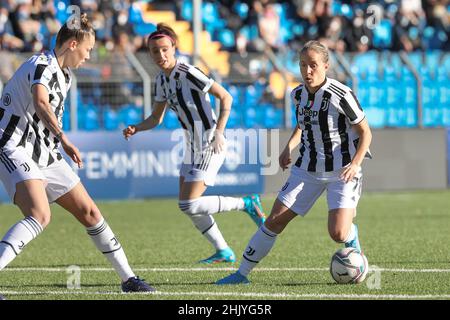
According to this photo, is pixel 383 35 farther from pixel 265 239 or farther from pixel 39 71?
pixel 39 71

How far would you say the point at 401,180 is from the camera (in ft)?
69.4

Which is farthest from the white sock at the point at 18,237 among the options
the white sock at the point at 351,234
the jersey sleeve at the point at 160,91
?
the jersey sleeve at the point at 160,91

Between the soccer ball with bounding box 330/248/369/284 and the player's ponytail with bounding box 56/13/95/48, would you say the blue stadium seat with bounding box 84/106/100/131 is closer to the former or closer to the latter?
the soccer ball with bounding box 330/248/369/284

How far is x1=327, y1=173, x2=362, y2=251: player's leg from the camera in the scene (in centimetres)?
826

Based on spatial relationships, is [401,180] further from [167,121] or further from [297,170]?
[297,170]

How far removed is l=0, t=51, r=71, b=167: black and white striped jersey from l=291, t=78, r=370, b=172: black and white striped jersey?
202cm

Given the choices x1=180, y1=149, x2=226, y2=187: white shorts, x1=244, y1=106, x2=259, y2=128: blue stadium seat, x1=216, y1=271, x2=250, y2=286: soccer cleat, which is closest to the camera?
x1=216, y1=271, x2=250, y2=286: soccer cleat

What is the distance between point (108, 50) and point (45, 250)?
8690 mm

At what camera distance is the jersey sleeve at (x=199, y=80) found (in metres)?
10.2

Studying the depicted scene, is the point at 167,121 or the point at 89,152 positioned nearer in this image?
the point at 89,152

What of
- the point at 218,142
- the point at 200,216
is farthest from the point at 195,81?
the point at 200,216

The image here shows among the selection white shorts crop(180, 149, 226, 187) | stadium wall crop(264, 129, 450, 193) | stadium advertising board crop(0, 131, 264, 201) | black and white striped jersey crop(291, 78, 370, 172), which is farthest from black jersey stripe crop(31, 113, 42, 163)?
stadium wall crop(264, 129, 450, 193)

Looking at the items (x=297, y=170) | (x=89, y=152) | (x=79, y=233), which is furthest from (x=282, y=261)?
(x=89, y=152)

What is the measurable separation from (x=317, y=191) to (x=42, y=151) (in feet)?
7.55
